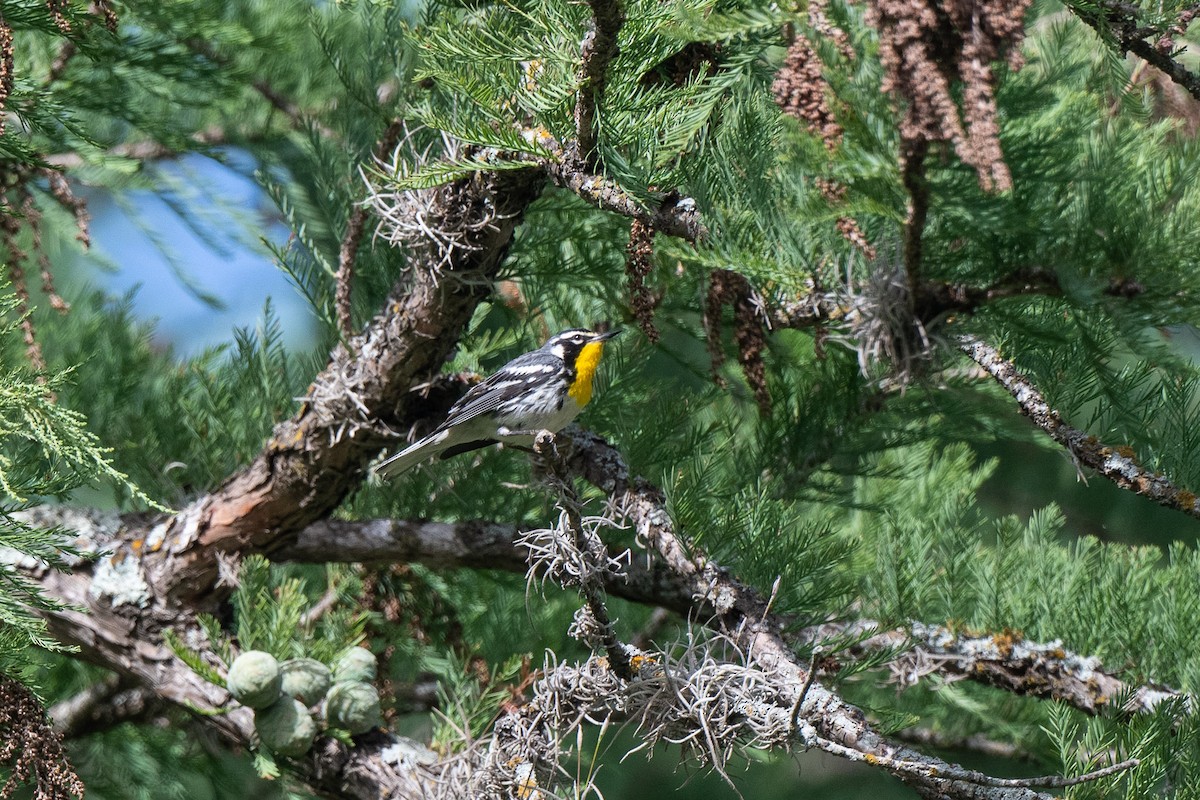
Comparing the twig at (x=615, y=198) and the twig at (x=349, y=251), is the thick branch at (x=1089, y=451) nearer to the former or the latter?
the twig at (x=615, y=198)

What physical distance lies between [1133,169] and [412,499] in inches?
76.8

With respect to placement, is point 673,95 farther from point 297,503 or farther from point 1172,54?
point 297,503

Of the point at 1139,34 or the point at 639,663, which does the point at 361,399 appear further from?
the point at 1139,34

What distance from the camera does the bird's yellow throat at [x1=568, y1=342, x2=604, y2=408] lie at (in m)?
2.74

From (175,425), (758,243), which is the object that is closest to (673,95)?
(758,243)

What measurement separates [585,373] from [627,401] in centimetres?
14

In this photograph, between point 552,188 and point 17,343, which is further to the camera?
point 17,343

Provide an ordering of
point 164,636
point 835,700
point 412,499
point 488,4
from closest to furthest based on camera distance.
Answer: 1. point 835,700
2. point 488,4
3. point 164,636
4. point 412,499

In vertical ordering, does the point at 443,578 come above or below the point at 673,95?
below

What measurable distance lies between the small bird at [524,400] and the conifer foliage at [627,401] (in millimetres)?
70

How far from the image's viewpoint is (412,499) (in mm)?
2904

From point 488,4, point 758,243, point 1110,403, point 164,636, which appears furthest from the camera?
point 164,636

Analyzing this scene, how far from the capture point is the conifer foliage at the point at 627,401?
1571 millimetres

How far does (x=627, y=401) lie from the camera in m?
2.80
